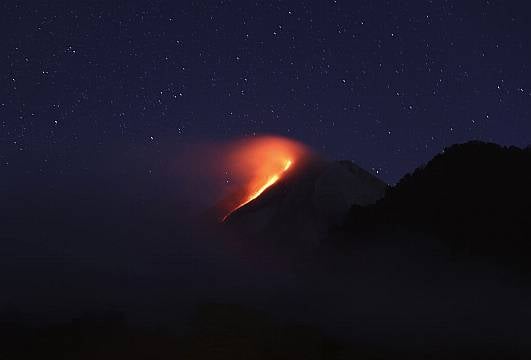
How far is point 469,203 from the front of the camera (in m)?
58.8

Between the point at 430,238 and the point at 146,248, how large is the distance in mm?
40155

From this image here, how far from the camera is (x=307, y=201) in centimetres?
9244

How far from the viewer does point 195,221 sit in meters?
101

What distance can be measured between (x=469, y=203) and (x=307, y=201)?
119 ft

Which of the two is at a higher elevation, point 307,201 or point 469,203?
point 307,201

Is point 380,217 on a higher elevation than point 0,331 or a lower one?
higher

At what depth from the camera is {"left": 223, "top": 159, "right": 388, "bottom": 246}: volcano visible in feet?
276

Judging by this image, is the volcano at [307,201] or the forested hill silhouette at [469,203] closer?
the forested hill silhouette at [469,203]

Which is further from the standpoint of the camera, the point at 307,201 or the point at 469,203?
the point at 307,201

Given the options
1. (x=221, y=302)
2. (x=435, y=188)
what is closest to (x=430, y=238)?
(x=435, y=188)

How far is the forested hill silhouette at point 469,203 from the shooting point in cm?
5372

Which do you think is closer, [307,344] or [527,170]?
[307,344]

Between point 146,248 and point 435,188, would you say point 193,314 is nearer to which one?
point 435,188

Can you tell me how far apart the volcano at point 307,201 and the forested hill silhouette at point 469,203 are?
13.8m
